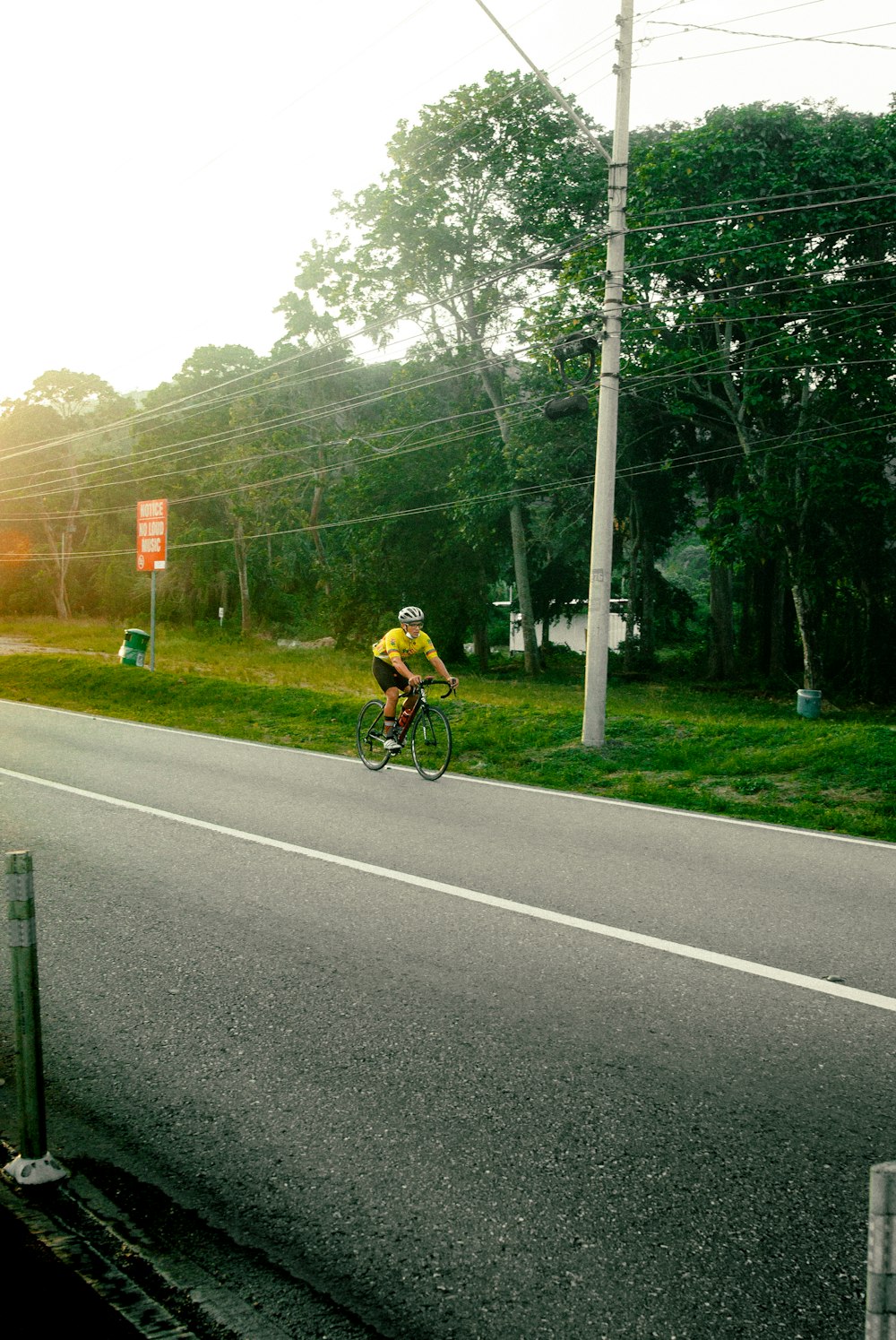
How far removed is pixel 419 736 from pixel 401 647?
3.57 ft

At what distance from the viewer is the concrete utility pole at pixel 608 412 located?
13703mm

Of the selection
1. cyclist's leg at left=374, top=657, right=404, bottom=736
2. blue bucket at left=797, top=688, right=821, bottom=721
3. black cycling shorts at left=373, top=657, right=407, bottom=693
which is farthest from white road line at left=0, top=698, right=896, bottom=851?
blue bucket at left=797, top=688, right=821, bottom=721

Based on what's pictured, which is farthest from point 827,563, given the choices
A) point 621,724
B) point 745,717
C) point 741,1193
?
point 741,1193

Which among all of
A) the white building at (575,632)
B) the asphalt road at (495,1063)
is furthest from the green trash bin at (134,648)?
the white building at (575,632)

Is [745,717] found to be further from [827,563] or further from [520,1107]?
A: [520,1107]

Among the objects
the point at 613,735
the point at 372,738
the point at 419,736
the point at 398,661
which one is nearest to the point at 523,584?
the point at 613,735

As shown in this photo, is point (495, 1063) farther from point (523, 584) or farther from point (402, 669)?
point (523, 584)

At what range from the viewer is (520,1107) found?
3797 mm

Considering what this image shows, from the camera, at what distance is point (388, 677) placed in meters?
12.1

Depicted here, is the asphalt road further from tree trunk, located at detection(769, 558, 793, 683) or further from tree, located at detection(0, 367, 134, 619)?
tree, located at detection(0, 367, 134, 619)

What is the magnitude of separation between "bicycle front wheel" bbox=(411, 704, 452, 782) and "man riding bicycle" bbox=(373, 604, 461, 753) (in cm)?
26

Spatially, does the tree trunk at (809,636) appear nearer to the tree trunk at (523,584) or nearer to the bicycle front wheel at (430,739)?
the tree trunk at (523,584)

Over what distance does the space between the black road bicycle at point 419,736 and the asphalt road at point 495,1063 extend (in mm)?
3594

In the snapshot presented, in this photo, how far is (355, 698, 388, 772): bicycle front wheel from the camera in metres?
12.4
